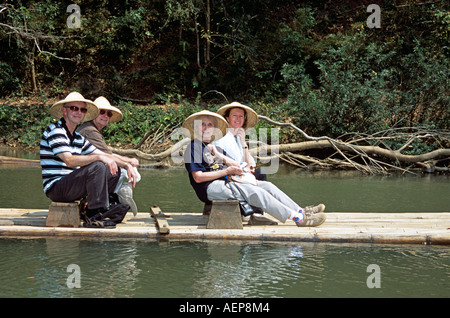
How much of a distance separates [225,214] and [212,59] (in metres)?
13.5

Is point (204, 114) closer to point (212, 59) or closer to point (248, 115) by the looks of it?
point (248, 115)

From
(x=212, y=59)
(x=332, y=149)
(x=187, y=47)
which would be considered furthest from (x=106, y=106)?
(x=187, y=47)

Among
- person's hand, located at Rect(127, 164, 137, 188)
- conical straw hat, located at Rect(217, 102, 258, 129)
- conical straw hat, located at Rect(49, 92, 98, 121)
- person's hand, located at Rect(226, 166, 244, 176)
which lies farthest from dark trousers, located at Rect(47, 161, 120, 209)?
conical straw hat, located at Rect(217, 102, 258, 129)

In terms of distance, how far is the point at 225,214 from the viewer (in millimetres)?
5691

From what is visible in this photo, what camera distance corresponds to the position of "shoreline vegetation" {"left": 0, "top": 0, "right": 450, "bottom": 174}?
44.9ft

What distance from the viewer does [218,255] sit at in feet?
17.6

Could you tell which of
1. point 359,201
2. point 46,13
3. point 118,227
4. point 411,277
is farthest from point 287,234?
point 46,13

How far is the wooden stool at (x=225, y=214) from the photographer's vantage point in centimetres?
568

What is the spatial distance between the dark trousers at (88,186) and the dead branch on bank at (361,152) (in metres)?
5.53

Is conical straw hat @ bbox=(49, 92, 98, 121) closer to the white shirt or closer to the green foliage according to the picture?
the white shirt

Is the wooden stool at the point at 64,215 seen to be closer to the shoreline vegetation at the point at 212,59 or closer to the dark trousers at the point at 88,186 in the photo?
the dark trousers at the point at 88,186

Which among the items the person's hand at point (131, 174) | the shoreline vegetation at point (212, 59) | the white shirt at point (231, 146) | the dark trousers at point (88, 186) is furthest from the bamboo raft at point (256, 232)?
the shoreline vegetation at point (212, 59)
